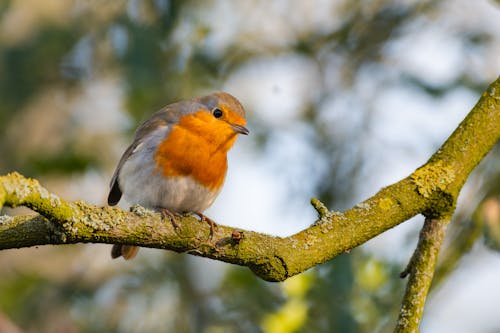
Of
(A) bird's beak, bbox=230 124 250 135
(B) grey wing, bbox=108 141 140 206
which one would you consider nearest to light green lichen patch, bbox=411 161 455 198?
(A) bird's beak, bbox=230 124 250 135

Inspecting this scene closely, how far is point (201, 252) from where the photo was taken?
8.61 ft

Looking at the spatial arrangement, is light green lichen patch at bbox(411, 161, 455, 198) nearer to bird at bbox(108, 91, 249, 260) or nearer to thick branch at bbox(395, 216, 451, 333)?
thick branch at bbox(395, 216, 451, 333)

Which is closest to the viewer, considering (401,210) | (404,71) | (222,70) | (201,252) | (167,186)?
(201,252)

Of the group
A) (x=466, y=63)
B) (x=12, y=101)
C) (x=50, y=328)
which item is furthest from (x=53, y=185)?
→ (x=466, y=63)

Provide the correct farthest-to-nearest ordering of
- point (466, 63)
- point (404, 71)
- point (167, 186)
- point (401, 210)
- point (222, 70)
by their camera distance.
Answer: point (222, 70), point (404, 71), point (466, 63), point (167, 186), point (401, 210)

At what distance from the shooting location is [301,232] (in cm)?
276

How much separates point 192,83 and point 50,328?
7.81ft

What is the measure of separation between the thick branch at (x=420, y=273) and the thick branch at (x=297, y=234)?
0.07 m

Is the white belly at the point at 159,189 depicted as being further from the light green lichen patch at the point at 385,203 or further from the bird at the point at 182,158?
the light green lichen patch at the point at 385,203

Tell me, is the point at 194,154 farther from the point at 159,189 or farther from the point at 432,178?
the point at 432,178

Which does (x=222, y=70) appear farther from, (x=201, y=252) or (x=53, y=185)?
(x=201, y=252)

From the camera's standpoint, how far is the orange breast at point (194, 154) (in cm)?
426

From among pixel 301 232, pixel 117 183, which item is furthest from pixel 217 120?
pixel 301 232

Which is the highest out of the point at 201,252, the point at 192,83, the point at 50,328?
the point at 192,83
